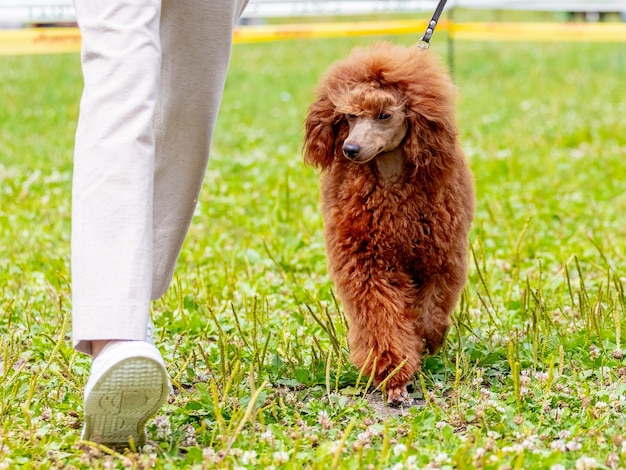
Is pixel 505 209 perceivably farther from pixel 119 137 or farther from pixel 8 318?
pixel 119 137

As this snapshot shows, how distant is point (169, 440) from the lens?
2852mm

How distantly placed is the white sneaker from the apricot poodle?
3.04ft

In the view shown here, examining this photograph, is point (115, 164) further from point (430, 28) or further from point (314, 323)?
point (314, 323)

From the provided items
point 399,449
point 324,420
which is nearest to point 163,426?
point 324,420

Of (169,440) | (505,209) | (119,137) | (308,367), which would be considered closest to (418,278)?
(308,367)

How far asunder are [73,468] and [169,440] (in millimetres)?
300

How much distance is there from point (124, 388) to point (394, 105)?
139cm

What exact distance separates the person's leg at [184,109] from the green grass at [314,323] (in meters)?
0.42

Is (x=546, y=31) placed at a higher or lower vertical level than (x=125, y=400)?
higher

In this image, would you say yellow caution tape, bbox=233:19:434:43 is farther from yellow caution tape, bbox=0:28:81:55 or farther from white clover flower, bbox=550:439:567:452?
white clover flower, bbox=550:439:567:452

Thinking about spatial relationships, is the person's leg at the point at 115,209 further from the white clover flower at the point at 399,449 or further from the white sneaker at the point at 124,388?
the white clover flower at the point at 399,449

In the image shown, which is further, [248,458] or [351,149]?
[351,149]

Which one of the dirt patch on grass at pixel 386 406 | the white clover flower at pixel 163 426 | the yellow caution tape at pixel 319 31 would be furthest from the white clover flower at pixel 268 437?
the yellow caution tape at pixel 319 31

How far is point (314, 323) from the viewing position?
4.17 meters
